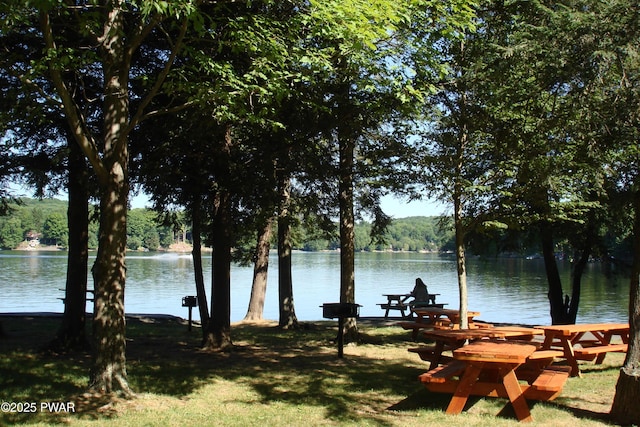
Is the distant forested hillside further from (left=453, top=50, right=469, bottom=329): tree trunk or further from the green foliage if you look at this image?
(left=453, top=50, right=469, bottom=329): tree trunk

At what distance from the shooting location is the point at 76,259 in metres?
9.54

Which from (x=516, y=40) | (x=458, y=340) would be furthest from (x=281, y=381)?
(x=516, y=40)

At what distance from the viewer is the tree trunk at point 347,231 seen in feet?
35.1

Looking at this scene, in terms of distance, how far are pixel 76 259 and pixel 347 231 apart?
4.72m

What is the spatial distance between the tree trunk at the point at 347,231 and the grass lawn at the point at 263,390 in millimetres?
Answer: 510

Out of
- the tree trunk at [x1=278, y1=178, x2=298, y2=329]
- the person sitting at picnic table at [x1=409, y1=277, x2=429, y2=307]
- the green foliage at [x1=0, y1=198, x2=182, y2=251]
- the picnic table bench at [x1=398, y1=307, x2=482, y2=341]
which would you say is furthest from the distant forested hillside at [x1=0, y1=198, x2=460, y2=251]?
the picnic table bench at [x1=398, y1=307, x2=482, y2=341]

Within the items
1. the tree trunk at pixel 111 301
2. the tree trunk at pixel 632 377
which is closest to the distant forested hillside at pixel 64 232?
the tree trunk at pixel 111 301

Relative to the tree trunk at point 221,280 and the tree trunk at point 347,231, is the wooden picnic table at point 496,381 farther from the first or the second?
the tree trunk at point 221,280

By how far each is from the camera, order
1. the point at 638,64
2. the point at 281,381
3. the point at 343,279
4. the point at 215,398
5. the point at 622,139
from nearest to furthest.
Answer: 1. the point at 638,64
2. the point at 622,139
3. the point at 215,398
4. the point at 281,381
5. the point at 343,279

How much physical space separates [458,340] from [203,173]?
481cm

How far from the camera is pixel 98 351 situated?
6301 mm

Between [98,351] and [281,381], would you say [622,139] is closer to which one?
[281,381]

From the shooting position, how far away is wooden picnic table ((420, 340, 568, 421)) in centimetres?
563

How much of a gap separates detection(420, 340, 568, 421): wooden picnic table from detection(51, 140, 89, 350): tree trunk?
6104 mm
